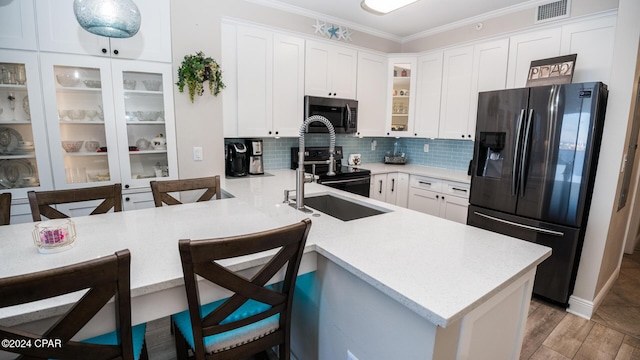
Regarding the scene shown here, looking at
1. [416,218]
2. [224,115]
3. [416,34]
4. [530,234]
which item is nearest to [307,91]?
[224,115]

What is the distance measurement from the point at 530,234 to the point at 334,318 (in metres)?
2.06

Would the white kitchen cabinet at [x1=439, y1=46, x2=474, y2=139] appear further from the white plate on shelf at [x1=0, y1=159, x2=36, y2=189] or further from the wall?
the white plate on shelf at [x1=0, y1=159, x2=36, y2=189]

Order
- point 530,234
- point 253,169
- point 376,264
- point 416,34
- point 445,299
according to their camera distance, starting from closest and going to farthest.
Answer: point 445,299
point 376,264
point 530,234
point 253,169
point 416,34

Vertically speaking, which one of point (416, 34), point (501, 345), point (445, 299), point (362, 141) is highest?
point (416, 34)

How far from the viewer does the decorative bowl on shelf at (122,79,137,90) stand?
2535 millimetres

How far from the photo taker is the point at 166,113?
8.80 feet

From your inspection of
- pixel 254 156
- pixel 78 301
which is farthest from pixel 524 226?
pixel 78 301

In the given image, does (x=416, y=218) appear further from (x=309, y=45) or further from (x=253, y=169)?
(x=309, y=45)

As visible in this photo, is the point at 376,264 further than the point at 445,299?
Yes

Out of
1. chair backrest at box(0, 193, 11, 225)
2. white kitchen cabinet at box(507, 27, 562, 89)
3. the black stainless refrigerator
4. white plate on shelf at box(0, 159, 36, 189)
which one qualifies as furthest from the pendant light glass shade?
white kitchen cabinet at box(507, 27, 562, 89)

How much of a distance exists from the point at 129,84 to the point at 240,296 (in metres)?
2.31

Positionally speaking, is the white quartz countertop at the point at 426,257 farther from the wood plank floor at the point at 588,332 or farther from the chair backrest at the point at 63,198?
the wood plank floor at the point at 588,332

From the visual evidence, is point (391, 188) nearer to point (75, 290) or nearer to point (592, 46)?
point (592, 46)

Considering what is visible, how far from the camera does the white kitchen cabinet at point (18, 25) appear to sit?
6.78 ft
